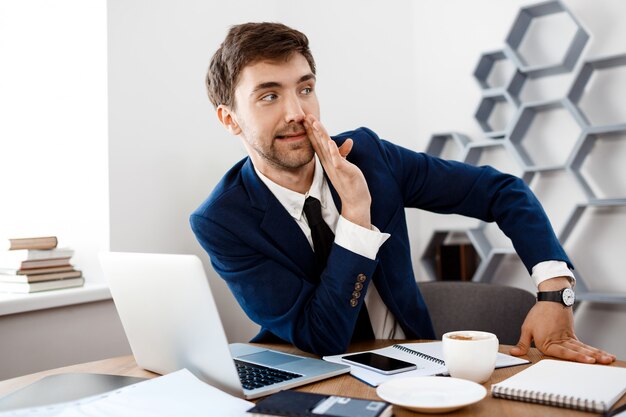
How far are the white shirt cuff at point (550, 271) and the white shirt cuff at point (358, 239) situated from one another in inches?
15.9

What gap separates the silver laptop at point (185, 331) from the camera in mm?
958

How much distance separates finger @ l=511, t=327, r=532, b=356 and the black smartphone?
0.82 feet

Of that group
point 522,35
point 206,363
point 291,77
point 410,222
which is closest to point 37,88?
point 291,77

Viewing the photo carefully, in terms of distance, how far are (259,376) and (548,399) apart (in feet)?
1.57

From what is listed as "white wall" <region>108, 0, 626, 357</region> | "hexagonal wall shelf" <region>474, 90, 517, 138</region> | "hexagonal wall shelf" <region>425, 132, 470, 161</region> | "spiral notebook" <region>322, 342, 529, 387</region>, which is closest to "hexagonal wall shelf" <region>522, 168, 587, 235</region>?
"white wall" <region>108, 0, 626, 357</region>

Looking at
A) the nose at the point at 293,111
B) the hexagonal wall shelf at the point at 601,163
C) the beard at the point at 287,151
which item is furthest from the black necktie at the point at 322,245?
the hexagonal wall shelf at the point at 601,163

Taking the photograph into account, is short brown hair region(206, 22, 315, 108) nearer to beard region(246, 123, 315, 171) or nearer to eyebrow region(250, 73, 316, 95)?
eyebrow region(250, 73, 316, 95)

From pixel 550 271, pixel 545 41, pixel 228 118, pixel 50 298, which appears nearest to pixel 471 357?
pixel 550 271

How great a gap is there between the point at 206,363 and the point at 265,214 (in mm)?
570

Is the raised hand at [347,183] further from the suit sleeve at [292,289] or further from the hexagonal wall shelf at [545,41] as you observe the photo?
the hexagonal wall shelf at [545,41]

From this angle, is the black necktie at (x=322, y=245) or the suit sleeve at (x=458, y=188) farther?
the suit sleeve at (x=458, y=188)

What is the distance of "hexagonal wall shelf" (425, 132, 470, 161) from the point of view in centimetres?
303

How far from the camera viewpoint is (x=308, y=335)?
1.35m

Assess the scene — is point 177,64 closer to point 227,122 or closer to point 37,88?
point 37,88
